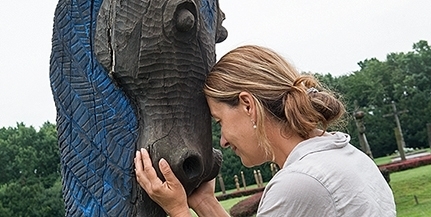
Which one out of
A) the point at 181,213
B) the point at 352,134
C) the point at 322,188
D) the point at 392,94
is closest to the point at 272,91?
the point at 322,188

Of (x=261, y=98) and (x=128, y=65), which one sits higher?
(x=128, y=65)

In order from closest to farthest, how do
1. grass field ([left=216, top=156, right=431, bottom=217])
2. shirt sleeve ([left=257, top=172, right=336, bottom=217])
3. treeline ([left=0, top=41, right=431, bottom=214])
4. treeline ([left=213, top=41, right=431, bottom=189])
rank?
shirt sleeve ([left=257, top=172, right=336, bottom=217]) < grass field ([left=216, top=156, right=431, bottom=217]) < treeline ([left=0, top=41, right=431, bottom=214]) < treeline ([left=213, top=41, right=431, bottom=189])

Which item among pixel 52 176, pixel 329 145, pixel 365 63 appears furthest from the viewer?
pixel 365 63

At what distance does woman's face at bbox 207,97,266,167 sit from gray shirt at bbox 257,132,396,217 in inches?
3.5

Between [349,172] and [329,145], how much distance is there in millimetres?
81

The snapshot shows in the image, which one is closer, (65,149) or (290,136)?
(290,136)

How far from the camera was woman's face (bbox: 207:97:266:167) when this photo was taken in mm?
1298

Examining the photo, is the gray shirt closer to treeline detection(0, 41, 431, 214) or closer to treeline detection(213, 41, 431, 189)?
treeline detection(0, 41, 431, 214)

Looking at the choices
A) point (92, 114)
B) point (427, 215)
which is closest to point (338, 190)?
point (92, 114)

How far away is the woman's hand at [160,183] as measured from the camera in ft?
4.18

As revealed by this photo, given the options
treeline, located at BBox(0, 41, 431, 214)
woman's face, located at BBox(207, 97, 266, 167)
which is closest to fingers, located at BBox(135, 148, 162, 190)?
woman's face, located at BBox(207, 97, 266, 167)

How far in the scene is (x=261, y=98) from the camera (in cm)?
127

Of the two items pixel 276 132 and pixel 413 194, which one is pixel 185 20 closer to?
pixel 276 132

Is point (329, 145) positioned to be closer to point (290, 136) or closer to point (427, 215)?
point (290, 136)
